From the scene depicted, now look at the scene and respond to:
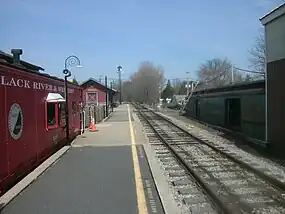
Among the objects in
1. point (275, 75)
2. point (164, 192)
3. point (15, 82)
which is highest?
point (275, 75)

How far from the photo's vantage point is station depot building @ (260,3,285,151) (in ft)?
40.5

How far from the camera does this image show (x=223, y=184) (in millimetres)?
8859

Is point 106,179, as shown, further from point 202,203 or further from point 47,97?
point 47,97

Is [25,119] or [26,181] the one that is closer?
[26,181]

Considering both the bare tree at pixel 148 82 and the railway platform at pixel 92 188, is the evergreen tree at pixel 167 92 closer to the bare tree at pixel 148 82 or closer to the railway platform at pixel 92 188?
the bare tree at pixel 148 82

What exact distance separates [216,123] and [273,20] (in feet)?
44.4

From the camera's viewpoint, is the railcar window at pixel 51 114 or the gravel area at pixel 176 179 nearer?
the gravel area at pixel 176 179

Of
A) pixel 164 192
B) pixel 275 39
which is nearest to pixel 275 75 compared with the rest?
pixel 275 39

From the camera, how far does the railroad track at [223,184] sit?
7.01 meters

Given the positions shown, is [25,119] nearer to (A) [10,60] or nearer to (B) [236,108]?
(A) [10,60]

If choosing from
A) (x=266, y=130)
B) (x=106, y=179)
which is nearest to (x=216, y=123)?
(x=266, y=130)

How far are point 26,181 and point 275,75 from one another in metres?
8.49

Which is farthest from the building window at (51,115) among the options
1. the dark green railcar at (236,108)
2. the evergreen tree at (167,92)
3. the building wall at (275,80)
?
the evergreen tree at (167,92)

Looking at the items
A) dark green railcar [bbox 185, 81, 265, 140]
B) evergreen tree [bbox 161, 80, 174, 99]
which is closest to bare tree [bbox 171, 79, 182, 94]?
evergreen tree [bbox 161, 80, 174, 99]
